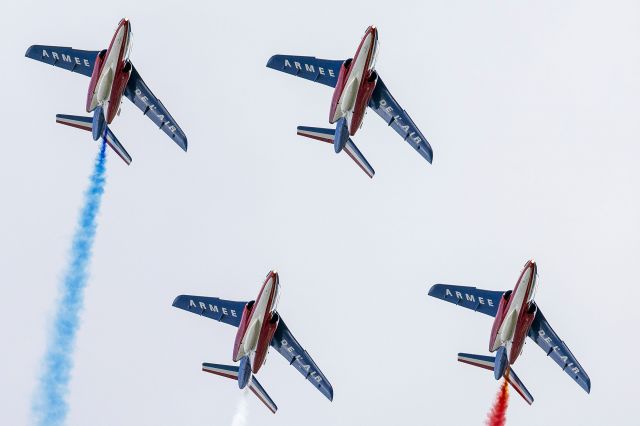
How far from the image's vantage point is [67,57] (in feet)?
365

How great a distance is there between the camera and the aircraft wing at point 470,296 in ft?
356

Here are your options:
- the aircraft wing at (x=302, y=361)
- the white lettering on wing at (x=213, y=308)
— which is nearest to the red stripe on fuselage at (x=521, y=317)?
the aircraft wing at (x=302, y=361)

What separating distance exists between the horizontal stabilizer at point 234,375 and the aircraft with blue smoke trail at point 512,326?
12.1m

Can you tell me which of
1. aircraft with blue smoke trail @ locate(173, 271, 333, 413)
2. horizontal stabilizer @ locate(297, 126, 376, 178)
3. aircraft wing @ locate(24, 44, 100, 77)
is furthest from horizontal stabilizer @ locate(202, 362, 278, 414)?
aircraft wing @ locate(24, 44, 100, 77)

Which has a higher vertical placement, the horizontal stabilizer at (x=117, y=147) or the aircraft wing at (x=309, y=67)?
the aircraft wing at (x=309, y=67)

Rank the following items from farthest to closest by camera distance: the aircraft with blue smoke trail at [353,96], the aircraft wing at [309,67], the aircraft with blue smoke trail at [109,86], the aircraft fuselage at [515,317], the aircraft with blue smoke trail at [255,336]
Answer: the aircraft wing at [309,67]
the aircraft with blue smoke trail at [353,96]
the aircraft with blue smoke trail at [109,86]
the aircraft fuselage at [515,317]
the aircraft with blue smoke trail at [255,336]

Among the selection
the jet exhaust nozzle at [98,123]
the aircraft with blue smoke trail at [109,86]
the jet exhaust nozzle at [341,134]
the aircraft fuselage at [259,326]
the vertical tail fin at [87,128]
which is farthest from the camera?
the vertical tail fin at [87,128]

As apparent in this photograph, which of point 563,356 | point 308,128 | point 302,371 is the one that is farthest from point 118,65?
point 563,356

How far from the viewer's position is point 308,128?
110m

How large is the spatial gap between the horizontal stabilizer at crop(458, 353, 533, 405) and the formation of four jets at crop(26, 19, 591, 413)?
6 cm

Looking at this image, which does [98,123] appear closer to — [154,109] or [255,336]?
[154,109]

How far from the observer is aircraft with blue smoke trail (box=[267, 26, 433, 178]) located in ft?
339

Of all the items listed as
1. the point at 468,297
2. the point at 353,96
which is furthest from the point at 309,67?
the point at 468,297

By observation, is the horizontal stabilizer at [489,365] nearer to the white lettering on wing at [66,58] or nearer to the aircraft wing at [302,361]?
the aircraft wing at [302,361]
